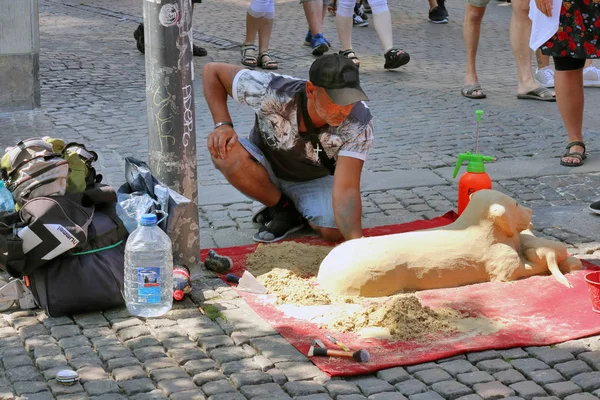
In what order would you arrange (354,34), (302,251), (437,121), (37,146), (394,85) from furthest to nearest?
(354,34), (394,85), (437,121), (302,251), (37,146)

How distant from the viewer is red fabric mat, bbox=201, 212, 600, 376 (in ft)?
12.4

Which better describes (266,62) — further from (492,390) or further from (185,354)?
(492,390)

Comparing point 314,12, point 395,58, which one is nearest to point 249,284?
point 395,58

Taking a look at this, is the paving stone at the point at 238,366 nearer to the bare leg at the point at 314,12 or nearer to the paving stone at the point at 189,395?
the paving stone at the point at 189,395

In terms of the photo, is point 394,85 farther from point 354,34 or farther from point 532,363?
point 532,363

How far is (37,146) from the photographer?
437cm

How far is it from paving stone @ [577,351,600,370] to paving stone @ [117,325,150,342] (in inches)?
68.3

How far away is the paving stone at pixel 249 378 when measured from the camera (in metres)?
3.58

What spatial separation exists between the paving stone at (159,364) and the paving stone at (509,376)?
3.99ft

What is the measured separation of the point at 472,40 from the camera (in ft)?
27.6

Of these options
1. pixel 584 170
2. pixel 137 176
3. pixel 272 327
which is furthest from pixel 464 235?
pixel 584 170

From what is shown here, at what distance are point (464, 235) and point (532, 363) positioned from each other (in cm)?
89

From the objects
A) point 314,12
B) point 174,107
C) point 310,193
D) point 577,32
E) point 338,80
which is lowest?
point 310,193

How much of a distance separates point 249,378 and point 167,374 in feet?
1.01
